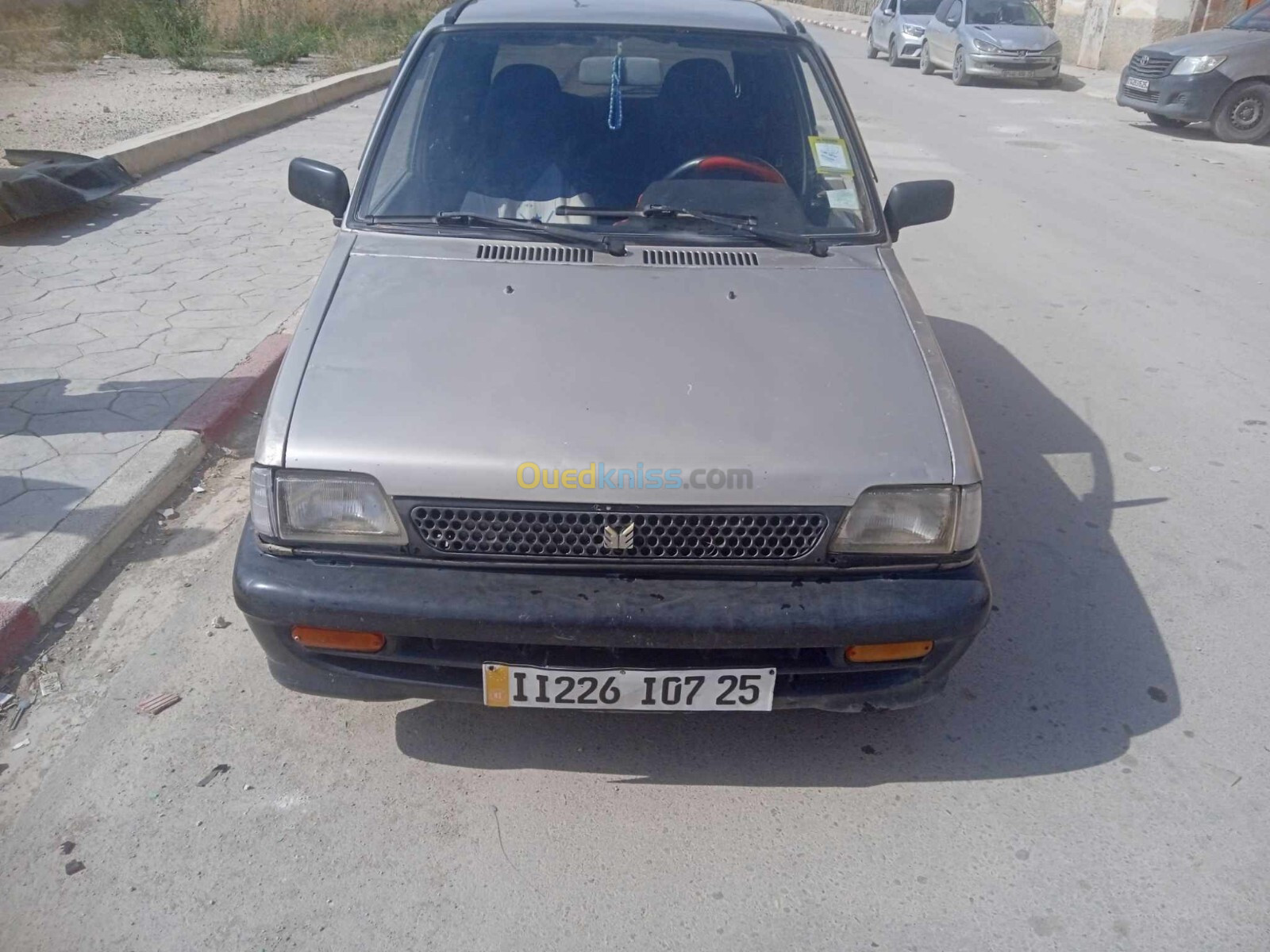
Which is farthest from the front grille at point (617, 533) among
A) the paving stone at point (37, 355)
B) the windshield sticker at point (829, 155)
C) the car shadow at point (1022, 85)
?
the car shadow at point (1022, 85)

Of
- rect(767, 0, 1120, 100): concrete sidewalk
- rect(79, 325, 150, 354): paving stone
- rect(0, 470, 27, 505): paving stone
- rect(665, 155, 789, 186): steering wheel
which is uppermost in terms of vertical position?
rect(665, 155, 789, 186): steering wheel

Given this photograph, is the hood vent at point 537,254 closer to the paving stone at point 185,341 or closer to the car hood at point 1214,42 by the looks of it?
the paving stone at point 185,341

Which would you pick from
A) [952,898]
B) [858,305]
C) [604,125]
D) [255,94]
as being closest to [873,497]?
[858,305]

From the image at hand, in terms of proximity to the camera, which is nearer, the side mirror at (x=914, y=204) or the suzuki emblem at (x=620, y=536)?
the suzuki emblem at (x=620, y=536)

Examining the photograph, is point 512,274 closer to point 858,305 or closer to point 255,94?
point 858,305

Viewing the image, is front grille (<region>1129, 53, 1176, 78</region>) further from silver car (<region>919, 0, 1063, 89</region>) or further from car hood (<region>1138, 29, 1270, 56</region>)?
silver car (<region>919, 0, 1063, 89</region>)

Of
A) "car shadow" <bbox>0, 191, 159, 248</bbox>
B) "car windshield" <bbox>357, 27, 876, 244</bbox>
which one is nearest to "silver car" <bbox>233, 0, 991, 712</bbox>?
"car windshield" <bbox>357, 27, 876, 244</bbox>

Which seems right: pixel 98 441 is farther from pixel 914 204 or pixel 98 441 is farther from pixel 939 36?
pixel 939 36

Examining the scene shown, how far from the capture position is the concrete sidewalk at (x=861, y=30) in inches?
747

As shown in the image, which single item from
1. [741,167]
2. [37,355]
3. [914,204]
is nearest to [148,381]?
[37,355]

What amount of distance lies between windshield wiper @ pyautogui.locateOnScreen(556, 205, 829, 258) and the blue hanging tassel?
0.36 metres

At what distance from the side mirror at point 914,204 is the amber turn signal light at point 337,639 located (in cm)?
222

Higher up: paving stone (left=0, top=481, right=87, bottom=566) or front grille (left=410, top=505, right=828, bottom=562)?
front grille (left=410, top=505, right=828, bottom=562)

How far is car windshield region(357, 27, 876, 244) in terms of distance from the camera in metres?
3.49
